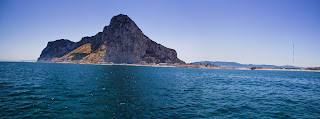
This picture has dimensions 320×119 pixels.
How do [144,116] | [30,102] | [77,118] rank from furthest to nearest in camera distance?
[30,102] < [144,116] < [77,118]

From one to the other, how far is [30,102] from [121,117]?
1325cm

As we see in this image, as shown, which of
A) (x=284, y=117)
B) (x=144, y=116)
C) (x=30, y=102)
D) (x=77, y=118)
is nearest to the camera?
(x=77, y=118)

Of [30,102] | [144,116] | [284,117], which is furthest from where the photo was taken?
[30,102]

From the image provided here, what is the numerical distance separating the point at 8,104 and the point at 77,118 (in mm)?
10592

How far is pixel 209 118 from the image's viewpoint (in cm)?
1639

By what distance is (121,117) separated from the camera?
1574cm

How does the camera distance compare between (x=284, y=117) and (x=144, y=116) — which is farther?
(x=284, y=117)

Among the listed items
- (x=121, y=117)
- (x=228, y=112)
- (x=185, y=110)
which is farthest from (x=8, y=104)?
(x=228, y=112)

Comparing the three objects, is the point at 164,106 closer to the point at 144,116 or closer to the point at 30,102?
the point at 144,116

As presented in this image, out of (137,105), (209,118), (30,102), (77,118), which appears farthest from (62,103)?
(209,118)

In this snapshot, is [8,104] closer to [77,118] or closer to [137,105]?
[77,118]

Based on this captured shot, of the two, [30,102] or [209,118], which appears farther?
[30,102]

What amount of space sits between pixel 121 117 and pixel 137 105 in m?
4.87

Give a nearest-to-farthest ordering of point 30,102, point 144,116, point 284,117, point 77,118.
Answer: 1. point 77,118
2. point 144,116
3. point 284,117
4. point 30,102
